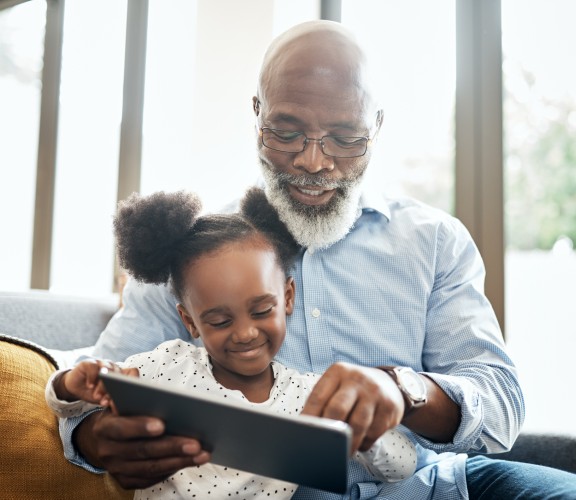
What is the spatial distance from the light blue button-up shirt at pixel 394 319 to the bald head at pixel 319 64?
11.6 inches

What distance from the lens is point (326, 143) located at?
59.7 inches

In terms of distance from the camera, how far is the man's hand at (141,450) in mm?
968

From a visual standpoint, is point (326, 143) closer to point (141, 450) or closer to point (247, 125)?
point (141, 450)

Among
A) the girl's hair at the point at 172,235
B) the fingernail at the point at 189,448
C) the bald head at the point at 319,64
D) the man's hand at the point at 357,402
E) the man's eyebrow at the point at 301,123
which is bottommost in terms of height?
the fingernail at the point at 189,448

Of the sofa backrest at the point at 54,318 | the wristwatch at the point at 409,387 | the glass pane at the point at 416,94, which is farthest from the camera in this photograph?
the glass pane at the point at 416,94

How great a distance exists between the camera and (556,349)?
251 centimetres

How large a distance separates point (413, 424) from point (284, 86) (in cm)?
85

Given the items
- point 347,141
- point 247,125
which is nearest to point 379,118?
point 347,141

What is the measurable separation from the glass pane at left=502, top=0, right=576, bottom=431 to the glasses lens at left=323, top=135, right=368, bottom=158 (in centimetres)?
113

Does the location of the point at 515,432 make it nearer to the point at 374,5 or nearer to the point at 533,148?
the point at 533,148

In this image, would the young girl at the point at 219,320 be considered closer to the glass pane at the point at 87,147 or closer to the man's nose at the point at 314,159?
the man's nose at the point at 314,159

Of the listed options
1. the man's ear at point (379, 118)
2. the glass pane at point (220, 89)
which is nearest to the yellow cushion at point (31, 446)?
the man's ear at point (379, 118)

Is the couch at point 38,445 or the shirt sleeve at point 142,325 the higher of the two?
the shirt sleeve at point 142,325

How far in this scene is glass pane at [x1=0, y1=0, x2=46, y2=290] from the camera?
14.2ft
